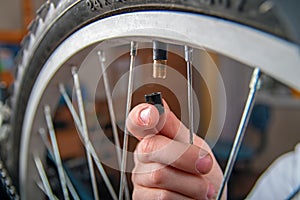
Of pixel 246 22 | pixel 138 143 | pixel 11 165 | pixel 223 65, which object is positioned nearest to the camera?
pixel 246 22

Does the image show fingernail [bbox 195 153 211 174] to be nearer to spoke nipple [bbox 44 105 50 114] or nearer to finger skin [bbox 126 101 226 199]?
finger skin [bbox 126 101 226 199]

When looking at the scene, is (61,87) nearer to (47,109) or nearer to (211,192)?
(47,109)

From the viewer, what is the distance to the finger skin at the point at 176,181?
0.21 metres

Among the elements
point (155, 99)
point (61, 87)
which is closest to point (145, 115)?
point (155, 99)

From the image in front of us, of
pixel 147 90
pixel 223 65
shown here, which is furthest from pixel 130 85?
pixel 223 65

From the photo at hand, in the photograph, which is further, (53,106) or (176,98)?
(53,106)

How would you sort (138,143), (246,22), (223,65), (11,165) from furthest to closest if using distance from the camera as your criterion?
(223,65) < (11,165) < (138,143) < (246,22)

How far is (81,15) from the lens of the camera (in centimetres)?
19

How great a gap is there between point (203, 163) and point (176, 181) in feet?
0.07

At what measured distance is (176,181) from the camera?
210 mm

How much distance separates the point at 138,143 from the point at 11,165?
6.6 inches

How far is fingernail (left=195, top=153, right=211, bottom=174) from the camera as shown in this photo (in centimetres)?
20

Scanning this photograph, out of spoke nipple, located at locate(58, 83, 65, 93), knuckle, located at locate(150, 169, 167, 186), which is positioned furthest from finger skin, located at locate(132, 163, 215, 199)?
spoke nipple, located at locate(58, 83, 65, 93)

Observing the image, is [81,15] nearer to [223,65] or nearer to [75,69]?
[75,69]
